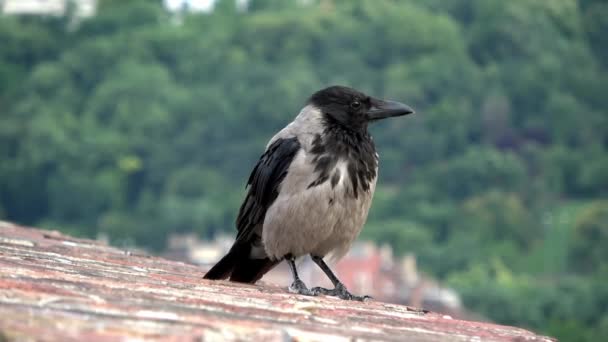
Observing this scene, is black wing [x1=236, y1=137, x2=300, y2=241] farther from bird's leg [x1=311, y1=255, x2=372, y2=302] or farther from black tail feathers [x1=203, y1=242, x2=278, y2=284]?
bird's leg [x1=311, y1=255, x2=372, y2=302]

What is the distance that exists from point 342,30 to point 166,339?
334 feet

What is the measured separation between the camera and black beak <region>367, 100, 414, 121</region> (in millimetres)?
7266

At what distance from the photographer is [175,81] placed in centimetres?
10512

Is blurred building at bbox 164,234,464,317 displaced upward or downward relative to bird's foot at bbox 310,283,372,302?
upward

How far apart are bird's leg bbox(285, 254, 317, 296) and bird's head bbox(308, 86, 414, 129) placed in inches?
25.5

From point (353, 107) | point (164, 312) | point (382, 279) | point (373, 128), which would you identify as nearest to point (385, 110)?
point (353, 107)

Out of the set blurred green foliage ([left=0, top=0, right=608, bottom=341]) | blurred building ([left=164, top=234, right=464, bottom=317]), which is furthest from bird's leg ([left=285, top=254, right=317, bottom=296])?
blurred green foliage ([left=0, top=0, right=608, bottom=341])

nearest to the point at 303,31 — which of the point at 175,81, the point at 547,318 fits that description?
the point at 175,81

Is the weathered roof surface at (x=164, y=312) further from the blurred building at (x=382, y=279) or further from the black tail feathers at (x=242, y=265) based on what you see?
the blurred building at (x=382, y=279)

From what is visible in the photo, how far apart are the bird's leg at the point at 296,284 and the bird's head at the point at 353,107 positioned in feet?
2.12

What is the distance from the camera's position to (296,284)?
6.79m

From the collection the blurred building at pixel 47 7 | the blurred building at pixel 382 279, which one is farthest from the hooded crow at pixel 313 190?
the blurred building at pixel 47 7

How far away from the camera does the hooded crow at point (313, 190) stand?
22.4 ft

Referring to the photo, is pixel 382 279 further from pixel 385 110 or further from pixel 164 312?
pixel 164 312
